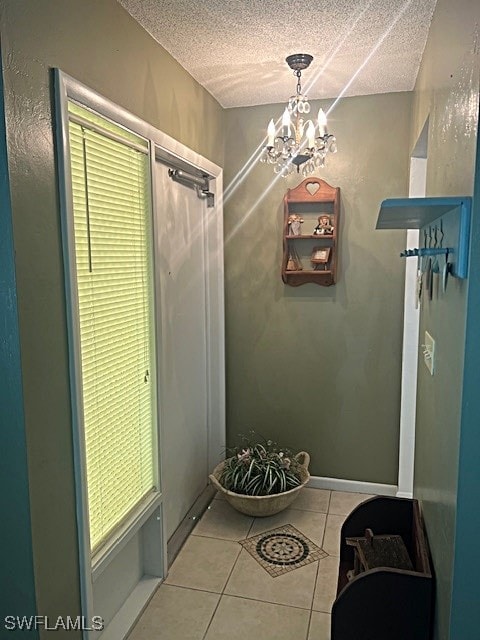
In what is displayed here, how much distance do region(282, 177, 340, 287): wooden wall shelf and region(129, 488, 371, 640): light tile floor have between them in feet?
4.70

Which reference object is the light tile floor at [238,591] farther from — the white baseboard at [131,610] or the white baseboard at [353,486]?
the white baseboard at [353,486]

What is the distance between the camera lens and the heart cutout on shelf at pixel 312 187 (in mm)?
2938

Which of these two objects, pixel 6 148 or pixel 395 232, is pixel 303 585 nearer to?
pixel 395 232

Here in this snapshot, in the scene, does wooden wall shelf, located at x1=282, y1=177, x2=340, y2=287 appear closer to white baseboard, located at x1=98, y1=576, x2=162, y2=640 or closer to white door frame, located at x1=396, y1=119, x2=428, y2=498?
white door frame, located at x1=396, y1=119, x2=428, y2=498

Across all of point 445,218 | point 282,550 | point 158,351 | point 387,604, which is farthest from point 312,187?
→ point 387,604

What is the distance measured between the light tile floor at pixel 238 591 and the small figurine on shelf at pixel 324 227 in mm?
1665

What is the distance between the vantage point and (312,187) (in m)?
2.95

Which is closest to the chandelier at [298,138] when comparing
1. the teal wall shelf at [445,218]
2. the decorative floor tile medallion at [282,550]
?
the teal wall shelf at [445,218]

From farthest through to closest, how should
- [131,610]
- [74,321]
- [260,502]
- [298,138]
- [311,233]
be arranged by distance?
[311,233] < [260,502] < [298,138] < [131,610] < [74,321]

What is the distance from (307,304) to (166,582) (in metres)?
1.72

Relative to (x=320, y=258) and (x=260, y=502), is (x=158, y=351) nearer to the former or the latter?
(x=260, y=502)

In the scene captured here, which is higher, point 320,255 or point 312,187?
point 312,187

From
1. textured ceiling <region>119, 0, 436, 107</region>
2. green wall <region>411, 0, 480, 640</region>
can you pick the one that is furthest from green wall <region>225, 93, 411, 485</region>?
green wall <region>411, 0, 480, 640</region>

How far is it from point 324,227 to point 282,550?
181 centimetres
